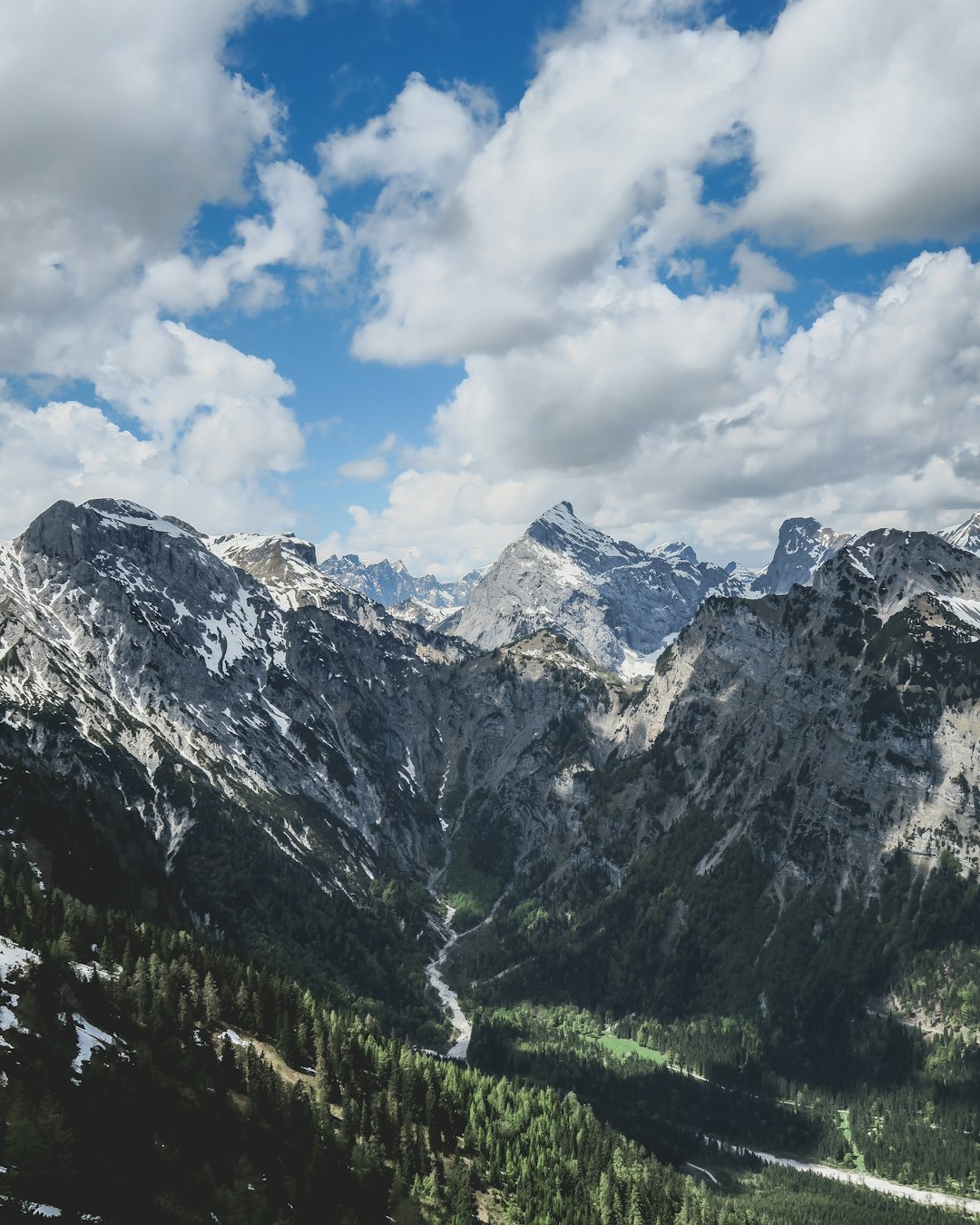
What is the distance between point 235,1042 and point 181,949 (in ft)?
94.9

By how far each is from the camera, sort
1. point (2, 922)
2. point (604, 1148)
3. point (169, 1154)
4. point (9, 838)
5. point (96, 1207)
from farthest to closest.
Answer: point (9, 838) → point (604, 1148) → point (2, 922) → point (169, 1154) → point (96, 1207)

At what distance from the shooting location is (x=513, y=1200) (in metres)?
123

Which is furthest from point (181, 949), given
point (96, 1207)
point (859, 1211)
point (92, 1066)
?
point (859, 1211)

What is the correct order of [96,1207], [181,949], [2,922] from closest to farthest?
[96,1207] → [2,922] → [181,949]

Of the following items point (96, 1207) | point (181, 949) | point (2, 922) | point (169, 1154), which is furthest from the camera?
point (181, 949)

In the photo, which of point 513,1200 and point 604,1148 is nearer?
point 513,1200

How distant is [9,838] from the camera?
18525 centimetres

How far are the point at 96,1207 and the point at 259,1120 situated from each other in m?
33.1

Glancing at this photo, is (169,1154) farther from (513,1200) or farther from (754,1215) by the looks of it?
(754,1215)

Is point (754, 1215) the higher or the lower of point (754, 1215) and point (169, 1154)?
the lower

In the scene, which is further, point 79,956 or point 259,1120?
point 79,956

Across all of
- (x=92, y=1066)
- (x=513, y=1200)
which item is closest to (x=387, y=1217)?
(x=513, y=1200)

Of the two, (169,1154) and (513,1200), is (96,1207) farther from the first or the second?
(513,1200)

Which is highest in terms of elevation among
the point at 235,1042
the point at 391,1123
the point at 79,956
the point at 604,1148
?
the point at 79,956
